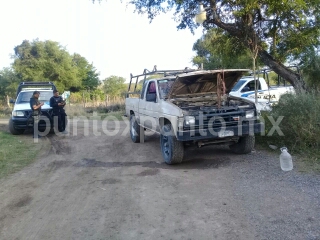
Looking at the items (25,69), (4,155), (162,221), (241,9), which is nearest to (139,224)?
(162,221)

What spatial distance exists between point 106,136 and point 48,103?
2.82 meters

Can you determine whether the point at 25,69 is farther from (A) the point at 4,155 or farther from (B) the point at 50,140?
(A) the point at 4,155

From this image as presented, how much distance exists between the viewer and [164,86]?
823cm

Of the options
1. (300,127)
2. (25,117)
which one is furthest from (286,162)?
(25,117)

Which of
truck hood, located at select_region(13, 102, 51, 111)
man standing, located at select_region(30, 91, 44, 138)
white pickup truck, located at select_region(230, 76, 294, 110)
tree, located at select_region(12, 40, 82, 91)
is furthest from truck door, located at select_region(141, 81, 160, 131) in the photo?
tree, located at select_region(12, 40, 82, 91)

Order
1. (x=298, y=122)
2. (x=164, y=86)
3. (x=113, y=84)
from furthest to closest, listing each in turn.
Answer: (x=113, y=84) → (x=164, y=86) → (x=298, y=122)

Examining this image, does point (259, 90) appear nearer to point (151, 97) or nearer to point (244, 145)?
point (244, 145)

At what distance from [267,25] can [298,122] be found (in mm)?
7047

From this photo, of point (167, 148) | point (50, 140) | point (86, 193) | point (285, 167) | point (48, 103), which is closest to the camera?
point (86, 193)

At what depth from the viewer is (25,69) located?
33.7m

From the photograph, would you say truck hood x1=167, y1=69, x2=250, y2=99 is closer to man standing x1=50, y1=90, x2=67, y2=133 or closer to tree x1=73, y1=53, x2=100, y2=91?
man standing x1=50, y1=90, x2=67, y2=133

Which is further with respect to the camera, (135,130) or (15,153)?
(135,130)

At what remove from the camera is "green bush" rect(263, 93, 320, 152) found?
7.37 m

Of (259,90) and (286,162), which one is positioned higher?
(259,90)
